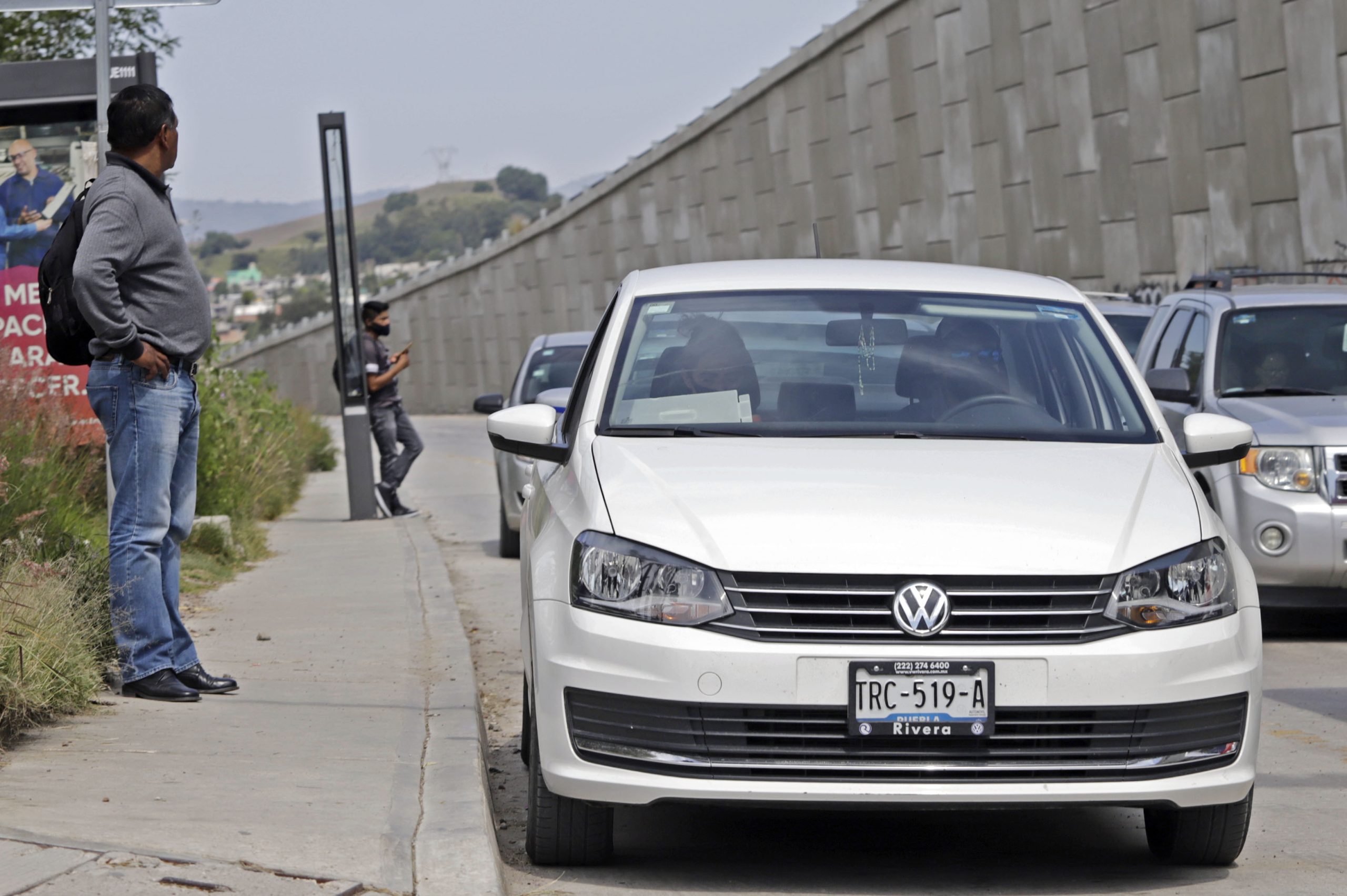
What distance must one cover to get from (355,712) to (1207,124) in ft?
77.6

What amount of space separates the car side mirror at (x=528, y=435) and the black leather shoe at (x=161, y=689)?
162 centimetres

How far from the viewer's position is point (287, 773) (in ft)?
16.8

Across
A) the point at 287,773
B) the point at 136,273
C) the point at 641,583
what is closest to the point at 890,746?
the point at 641,583

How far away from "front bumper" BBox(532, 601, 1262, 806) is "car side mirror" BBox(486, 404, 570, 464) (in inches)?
38.4

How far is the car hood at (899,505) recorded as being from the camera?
14.0 ft

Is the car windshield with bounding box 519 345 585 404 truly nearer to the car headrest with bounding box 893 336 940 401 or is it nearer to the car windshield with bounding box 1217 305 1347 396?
the car windshield with bounding box 1217 305 1347 396

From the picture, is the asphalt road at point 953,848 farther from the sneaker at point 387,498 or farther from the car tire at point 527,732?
the sneaker at point 387,498

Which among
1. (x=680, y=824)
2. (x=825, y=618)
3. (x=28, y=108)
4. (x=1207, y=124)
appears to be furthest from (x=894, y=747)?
(x=1207, y=124)

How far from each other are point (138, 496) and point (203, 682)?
731 mm

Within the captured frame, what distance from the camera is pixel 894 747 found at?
4258 millimetres

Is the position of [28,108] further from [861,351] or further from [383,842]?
[383,842]

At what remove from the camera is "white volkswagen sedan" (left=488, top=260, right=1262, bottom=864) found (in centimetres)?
421

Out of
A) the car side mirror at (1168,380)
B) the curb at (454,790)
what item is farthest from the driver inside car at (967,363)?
the car side mirror at (1168,380)

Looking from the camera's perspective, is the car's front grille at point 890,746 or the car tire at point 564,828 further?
the car tire at point 564,828
